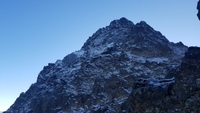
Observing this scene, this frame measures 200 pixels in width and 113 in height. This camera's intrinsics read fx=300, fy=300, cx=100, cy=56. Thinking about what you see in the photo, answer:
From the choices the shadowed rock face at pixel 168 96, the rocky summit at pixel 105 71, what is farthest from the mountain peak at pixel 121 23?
the shadowed rock face at pixel 168 96

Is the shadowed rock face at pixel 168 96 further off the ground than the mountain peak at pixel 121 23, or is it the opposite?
the mountain peak at pixel 121 23

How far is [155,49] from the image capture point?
138 m

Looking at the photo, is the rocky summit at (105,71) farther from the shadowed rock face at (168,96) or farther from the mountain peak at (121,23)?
the shadowed rock face at (168,96)

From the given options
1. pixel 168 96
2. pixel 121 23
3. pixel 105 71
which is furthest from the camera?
pixel 121 23

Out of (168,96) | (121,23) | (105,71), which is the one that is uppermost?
(121,23)

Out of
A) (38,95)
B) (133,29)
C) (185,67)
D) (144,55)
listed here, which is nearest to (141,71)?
(144,55)

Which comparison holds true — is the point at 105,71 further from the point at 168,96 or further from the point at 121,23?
the point at 168,96

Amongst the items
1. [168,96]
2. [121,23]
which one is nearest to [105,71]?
[121,23]

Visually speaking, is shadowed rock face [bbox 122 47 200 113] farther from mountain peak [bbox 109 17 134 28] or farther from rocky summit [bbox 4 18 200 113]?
mountain peak [bbox 109 17 134 28]

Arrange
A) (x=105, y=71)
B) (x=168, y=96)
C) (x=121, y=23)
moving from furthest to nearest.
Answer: (x=121, y=23), (x=105, y=71), (x=168, y=96)

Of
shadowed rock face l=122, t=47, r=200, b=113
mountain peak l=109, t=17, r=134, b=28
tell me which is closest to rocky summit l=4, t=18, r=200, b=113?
mountain peak l=109, t=17, r=134, b=28

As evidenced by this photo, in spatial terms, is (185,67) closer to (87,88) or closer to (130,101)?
(130,101)

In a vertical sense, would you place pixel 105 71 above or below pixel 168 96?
above

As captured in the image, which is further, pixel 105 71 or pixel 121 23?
pixel 121 23
